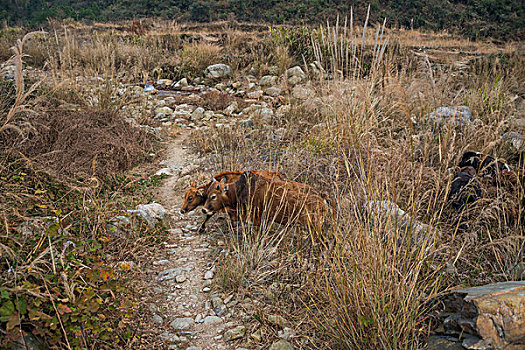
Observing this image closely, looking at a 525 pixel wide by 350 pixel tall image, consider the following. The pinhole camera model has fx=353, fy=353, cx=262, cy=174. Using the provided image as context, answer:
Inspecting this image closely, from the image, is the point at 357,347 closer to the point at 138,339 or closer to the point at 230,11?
the point at 138,339

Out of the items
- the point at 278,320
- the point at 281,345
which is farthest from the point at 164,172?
the point at 281,345

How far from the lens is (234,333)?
6.86 ft

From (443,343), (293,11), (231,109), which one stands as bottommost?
(443,343)

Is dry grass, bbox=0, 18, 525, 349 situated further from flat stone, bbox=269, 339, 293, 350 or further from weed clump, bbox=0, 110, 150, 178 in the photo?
weed clump, bbox=0, 110, 150, 178

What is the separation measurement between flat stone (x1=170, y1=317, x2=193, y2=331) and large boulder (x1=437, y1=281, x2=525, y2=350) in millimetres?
1437

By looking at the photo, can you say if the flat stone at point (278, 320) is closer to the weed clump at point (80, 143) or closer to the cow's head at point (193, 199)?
the cow's head at point (193, 199)

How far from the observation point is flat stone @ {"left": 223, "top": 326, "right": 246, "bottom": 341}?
6.81 ft

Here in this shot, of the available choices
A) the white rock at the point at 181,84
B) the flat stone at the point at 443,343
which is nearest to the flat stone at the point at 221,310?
the flat stone at the point at 443,343

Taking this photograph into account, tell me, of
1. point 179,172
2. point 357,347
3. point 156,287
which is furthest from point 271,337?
point 179,172

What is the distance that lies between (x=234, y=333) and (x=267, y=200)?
991 millimetres

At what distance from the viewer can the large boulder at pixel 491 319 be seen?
1494 millimetres

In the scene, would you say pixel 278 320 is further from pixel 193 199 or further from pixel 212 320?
pixel 193 199

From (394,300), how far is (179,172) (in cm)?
327

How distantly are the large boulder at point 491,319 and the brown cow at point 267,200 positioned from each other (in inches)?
40.8
